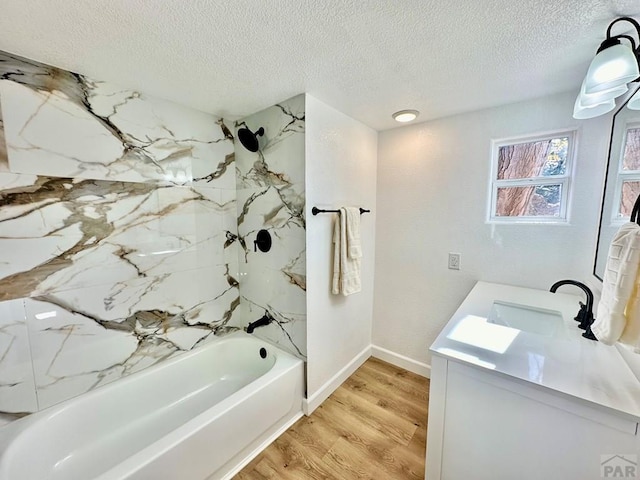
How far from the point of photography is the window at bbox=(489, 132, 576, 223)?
5.48ft

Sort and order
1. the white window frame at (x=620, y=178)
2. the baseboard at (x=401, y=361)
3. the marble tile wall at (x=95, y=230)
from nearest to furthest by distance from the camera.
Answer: the white window frame at (x=620, y=178) → the marble tile wall at (x=95, y=230) → the baseboard at (x=401, y=361)

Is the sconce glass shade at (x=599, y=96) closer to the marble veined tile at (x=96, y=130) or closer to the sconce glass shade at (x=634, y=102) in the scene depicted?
the sconce glass shade at (x=634, y=102)

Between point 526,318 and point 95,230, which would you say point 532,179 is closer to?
point 526,318

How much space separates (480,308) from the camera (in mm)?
1468

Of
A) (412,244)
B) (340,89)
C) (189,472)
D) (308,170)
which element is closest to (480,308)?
(412,244)

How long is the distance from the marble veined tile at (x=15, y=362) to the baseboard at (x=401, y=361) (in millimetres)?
2476

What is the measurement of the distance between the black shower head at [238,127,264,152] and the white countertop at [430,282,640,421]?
5.90ft

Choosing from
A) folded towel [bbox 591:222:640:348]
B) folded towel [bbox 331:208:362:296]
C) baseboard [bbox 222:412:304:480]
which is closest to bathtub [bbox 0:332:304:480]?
baseboard [bbox 222:412:304:480]

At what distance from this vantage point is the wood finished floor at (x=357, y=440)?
1.43 m

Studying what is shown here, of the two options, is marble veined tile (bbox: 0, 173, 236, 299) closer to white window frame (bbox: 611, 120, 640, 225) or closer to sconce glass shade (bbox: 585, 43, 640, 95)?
sconce glass shade (bbox: 585, 43, 640, 95)

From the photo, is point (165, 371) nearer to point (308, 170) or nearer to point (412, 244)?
point (308, 170)

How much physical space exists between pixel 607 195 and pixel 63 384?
3297 mm

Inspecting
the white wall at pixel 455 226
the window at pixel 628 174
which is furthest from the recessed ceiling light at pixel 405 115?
the window at pixel 628 174

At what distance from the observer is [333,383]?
2.07m
